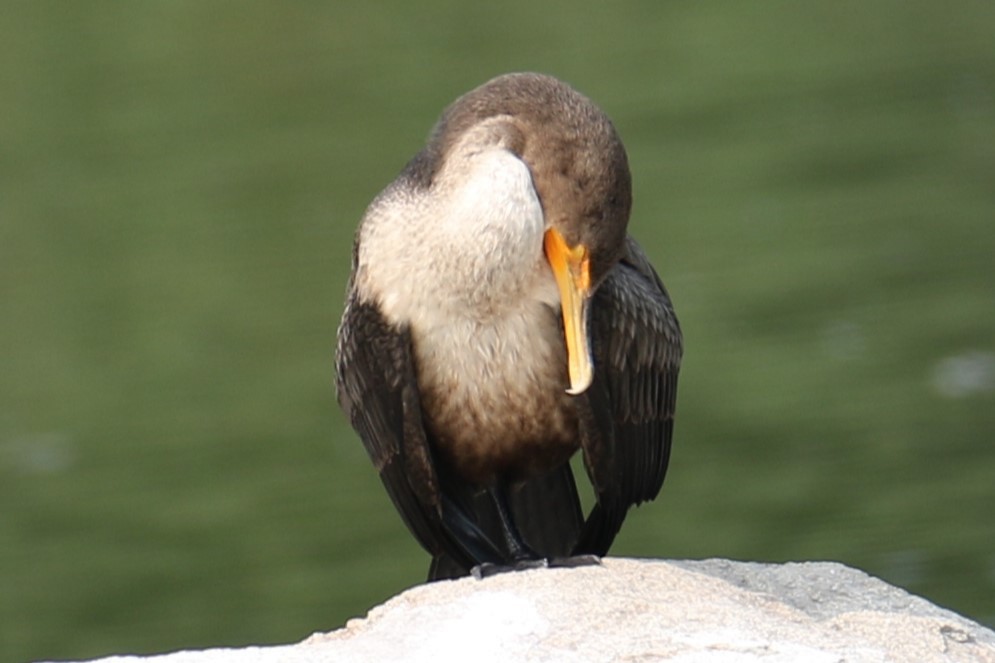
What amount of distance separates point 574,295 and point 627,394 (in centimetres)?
49

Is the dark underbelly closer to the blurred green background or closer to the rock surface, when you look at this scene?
the rock surface

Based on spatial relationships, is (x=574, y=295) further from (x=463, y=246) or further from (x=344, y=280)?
(x=344, y=280)

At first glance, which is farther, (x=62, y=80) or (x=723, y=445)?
(x=62, y=80)

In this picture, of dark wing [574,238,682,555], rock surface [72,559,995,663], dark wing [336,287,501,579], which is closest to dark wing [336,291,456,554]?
dark wing [336,287,501,579]

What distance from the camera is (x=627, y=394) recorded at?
221 inches

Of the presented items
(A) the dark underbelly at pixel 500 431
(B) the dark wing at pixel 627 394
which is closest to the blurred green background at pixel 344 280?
(B) the dark wing at pixel 627 394

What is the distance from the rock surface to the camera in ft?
14.5

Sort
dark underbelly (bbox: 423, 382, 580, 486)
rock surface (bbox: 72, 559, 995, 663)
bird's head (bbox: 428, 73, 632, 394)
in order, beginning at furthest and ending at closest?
1. dark underbelly (bbox: 423, 382, 580, 486)
2. bird's head (bbox: 428, 73, 632, 394)
3. rock surface (bbox: 72, 559, 995, 663)

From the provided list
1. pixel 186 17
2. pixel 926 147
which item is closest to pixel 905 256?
pixel 926 147

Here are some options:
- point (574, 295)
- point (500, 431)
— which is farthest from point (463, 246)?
point (500, 431)

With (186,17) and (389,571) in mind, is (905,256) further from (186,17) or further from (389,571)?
(186,17)

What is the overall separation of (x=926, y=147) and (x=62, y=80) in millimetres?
5143

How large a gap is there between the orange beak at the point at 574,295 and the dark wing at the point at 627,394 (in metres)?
0.20

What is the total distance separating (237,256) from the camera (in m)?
11.5
